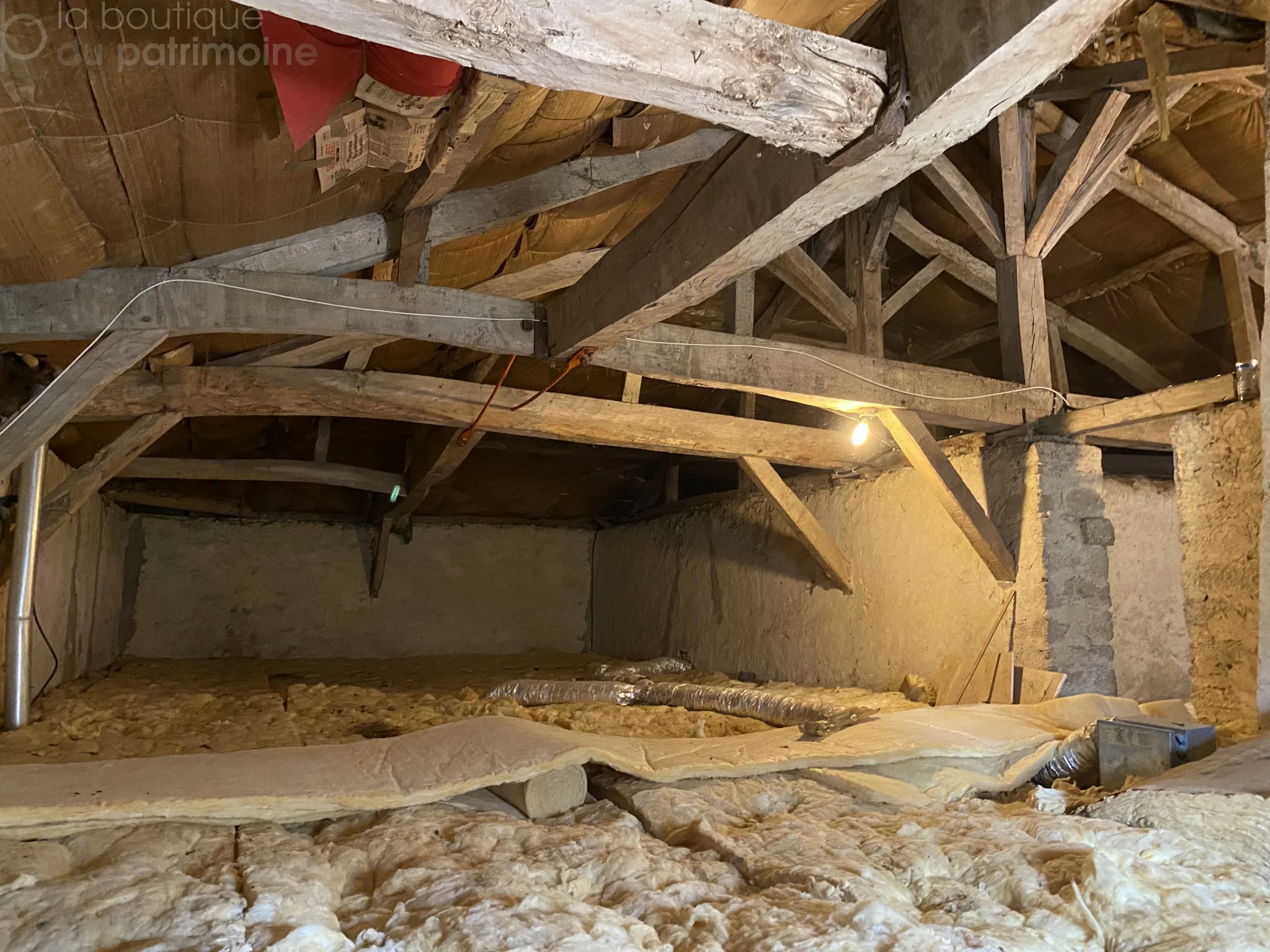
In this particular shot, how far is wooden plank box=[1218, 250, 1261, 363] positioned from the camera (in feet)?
15.8

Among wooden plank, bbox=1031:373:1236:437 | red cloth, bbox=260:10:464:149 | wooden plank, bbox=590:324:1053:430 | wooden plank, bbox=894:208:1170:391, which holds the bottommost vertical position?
wooden plank, bbox=1031:373:1236:437

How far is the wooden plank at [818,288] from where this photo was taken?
456cm

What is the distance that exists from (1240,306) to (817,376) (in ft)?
9.70

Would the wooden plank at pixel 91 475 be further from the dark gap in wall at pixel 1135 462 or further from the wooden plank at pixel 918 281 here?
the dark gap in wall at pixel 1135 462

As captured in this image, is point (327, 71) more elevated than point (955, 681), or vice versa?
point (327, 71)

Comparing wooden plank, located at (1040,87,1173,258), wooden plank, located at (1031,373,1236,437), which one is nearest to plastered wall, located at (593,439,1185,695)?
wooden plank, located at (1031,373,1236,437)

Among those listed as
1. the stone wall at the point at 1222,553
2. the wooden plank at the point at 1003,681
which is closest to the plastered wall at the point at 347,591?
the wooden plank at the point at 1003,681

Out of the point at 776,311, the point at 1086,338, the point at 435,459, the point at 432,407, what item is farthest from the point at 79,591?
the point at 1086,338

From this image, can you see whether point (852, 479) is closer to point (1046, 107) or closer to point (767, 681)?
point (767, 681)

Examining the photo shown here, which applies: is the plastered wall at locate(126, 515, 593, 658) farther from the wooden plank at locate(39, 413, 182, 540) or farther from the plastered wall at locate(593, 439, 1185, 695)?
the wooden plank at locate(39, 413, 182, 540)

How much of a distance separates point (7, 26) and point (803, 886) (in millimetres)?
2272

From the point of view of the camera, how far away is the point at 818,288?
4.59m

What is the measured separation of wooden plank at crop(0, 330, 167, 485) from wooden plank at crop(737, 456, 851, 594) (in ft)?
10.1

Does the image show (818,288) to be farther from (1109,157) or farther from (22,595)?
(22,595)
